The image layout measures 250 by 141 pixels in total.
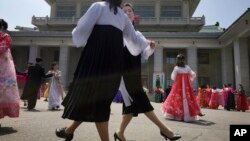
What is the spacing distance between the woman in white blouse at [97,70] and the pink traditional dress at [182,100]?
3.93 m

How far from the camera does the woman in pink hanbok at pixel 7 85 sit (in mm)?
4008

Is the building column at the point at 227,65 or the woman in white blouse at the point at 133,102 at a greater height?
the building column at the point at 227,65

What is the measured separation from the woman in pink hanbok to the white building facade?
16196mm

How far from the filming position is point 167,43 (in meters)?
26.8

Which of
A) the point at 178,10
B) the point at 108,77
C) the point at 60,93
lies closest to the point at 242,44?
the point at 178,10

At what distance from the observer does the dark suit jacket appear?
842 centimetres

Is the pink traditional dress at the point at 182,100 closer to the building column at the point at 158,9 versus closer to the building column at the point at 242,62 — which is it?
the building column at the point at 242,62

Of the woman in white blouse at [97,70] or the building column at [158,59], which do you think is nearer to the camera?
the woman in white blouse at [97,70]

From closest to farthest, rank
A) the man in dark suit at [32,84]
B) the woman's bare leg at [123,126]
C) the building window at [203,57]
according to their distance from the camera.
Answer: the woman's bare leg at [123,126] < the man in dark suit at [32,84] < the building window at [203,57]

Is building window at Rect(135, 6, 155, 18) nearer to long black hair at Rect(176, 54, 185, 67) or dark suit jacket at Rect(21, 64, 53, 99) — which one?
dark suit jacket at Rect(21, 64, 53, 99)

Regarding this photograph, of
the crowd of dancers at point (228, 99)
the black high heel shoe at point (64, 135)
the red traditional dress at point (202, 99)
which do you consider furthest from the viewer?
the red traditional dress at point (202, 99)

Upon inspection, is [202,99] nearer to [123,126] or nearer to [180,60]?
[180,60]

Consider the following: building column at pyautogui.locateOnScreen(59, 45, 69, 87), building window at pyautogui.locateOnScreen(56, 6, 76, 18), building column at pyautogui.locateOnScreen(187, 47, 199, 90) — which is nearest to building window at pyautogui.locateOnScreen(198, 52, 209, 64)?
building column at pyautogui.locateOnScreen(187, 47, 199, 90)

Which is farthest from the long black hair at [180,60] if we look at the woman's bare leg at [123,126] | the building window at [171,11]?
the building window at [171,11]
